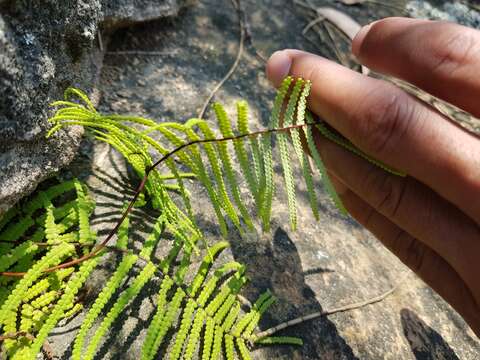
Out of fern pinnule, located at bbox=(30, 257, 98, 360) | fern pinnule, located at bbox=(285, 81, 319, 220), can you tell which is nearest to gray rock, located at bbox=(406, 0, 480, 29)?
fern pinnule, located at bbox=(285, 81, 319, 220)

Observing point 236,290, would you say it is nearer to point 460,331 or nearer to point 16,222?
point 16,222

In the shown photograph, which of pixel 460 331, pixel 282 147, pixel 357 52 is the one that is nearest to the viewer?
pixel 282 147

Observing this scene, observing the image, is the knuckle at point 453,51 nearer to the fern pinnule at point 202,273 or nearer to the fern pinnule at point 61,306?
the fern pinnule at point 202,273

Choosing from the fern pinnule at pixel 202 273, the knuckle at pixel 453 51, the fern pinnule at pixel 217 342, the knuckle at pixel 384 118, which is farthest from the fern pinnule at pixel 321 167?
the fern pinnule at pixel 217 342

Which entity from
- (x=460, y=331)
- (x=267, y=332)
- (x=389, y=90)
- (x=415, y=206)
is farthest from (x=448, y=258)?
(x=460, y=331)

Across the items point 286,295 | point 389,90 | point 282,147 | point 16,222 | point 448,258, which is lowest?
point 286,295

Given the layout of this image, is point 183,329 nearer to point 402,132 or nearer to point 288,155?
point 288,155

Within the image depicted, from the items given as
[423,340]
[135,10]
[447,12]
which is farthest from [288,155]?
[447,12]

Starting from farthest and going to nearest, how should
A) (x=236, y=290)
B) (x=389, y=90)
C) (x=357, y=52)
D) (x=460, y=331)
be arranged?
(x=460, y=331) → (x=236, y=290) → (x=357, y=52) → (x=389, y=90)
